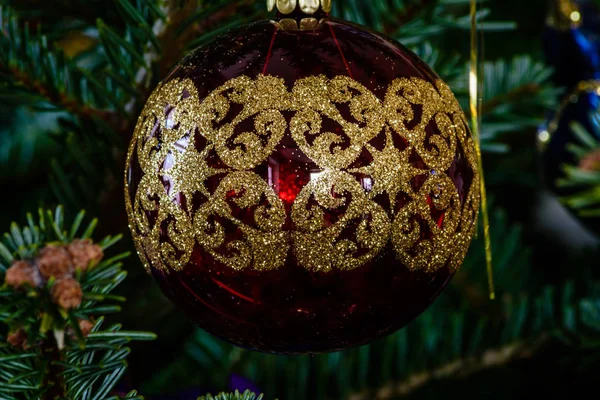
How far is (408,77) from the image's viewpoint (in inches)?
15.6

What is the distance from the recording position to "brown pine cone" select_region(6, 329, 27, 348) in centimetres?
36

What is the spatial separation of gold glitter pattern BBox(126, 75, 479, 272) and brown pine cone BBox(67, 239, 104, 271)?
0.05 meters

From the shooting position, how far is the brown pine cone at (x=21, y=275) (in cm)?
34

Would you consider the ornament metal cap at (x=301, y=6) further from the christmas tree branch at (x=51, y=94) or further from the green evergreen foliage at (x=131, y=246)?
the christmas tree branch at (x=51, y=94)

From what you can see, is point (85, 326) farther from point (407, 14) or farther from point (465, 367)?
point (465, 367)

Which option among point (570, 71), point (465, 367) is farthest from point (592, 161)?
point (465, 367)

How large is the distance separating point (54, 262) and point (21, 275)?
0.05ft

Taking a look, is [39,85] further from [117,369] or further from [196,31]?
[117,369]

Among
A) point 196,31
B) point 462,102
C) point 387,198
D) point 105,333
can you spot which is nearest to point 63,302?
point 105,333

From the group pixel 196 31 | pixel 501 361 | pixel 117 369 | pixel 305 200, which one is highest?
pixel 196 31

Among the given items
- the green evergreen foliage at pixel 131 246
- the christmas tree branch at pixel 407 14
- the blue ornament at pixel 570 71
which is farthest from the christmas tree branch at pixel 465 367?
the christmas tree branch at pixel 407 14

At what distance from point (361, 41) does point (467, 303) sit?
59 centimetres

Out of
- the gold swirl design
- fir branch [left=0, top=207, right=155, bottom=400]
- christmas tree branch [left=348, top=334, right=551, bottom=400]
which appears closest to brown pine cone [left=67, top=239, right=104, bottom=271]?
fir branch [left=0, top=207, right=155, bottom=400]

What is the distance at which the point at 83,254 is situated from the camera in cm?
35
